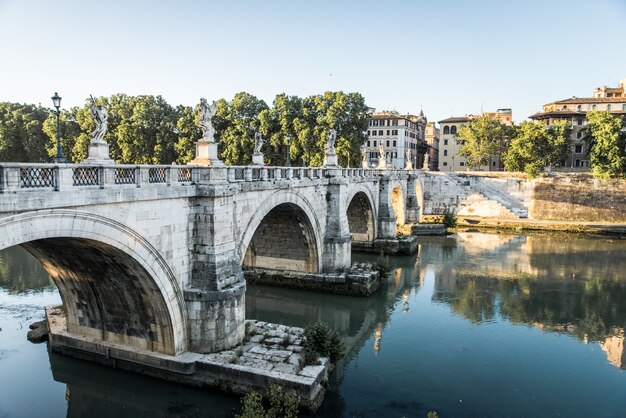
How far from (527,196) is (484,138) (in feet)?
35.6

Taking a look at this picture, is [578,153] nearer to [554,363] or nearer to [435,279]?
[435,279]

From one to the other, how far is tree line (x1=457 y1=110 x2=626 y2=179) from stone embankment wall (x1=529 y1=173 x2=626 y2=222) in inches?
56.0

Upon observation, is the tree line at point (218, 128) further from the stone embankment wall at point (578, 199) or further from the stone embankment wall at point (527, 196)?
the stone embankment wall at point (578, 199)

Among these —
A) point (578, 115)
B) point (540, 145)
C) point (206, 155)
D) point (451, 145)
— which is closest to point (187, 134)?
point (206, 155)

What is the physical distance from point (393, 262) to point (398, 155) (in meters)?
45.2

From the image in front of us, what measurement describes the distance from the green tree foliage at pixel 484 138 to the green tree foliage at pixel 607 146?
1204 cm

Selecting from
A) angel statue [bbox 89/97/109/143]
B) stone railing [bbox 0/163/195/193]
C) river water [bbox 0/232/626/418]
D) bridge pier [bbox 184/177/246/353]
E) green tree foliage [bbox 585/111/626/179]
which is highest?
green tree foliage [bbox 585/111/626/179]

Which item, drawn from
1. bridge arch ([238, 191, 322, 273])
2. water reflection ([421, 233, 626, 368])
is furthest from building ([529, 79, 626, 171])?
bridge arch ([238, 191, 322, 273])

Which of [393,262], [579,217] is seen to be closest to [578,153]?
[579,217]

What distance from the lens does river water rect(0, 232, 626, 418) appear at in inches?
556

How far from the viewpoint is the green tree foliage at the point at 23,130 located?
2016 inches

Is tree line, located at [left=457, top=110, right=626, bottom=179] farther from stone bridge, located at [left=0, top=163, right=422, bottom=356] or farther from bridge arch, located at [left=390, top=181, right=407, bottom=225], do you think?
stone bridge, located at [left=0, top=163, right=422, bottom=356]

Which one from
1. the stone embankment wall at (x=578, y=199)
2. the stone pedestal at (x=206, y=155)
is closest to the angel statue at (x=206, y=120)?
the stone pedestal at (x=206, y=155)

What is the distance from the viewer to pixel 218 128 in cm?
5112
